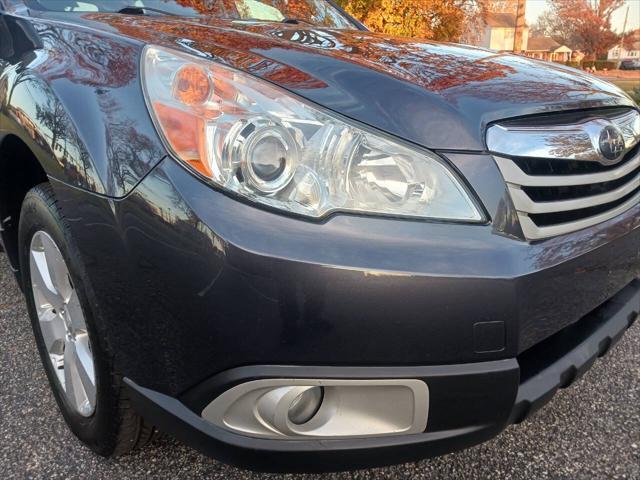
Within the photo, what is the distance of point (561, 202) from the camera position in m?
1.43

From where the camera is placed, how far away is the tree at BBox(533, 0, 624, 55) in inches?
1807

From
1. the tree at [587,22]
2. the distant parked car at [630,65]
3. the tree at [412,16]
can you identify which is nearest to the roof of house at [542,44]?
the tree at [587,22]

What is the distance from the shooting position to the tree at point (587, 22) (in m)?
45.9

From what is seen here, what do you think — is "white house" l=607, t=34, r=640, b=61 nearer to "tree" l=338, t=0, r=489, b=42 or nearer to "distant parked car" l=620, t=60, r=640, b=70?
"distant parked car" l=620, t=60, r=640, b=70

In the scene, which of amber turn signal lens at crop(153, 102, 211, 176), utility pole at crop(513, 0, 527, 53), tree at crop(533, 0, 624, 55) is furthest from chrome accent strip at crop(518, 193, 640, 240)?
tree at crop(533, 0, 624, 55)

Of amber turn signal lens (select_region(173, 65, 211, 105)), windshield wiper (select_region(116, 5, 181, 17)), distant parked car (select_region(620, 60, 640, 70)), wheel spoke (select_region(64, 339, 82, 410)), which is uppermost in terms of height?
windshield wiper (select_region(116, 5, 181, 17))

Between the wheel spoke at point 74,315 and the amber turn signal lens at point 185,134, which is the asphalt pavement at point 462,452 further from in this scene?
the amber turn signal lens at point 185,134

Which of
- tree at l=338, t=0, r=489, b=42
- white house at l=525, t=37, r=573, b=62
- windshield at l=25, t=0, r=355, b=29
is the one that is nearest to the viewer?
windshield at l=25, t=0, r=355, b=29

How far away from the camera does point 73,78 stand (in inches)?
57.7

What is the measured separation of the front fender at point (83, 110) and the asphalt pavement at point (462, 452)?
916 mm

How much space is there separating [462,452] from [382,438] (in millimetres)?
675

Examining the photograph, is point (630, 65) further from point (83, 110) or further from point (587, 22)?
point (83, 110)

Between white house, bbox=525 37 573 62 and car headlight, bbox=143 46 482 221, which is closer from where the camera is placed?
car headlight, bbox=143 46 482 221

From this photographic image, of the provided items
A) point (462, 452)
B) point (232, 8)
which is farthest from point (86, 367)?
point (232, 8)
